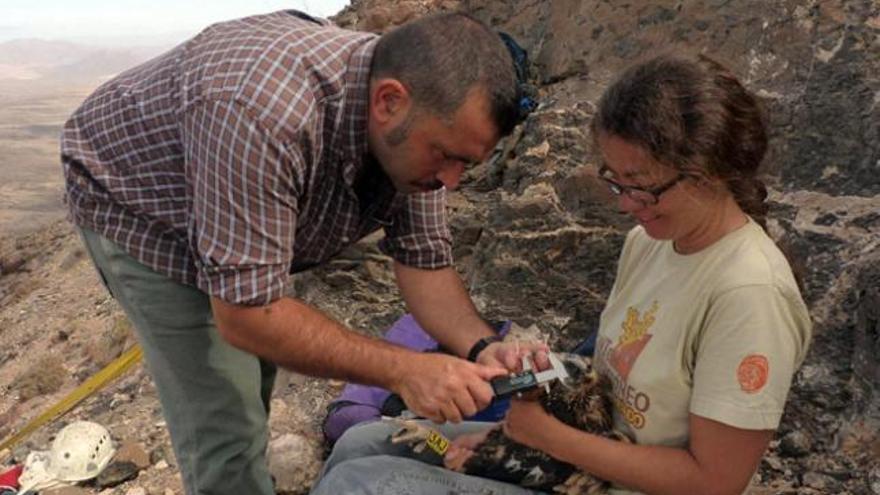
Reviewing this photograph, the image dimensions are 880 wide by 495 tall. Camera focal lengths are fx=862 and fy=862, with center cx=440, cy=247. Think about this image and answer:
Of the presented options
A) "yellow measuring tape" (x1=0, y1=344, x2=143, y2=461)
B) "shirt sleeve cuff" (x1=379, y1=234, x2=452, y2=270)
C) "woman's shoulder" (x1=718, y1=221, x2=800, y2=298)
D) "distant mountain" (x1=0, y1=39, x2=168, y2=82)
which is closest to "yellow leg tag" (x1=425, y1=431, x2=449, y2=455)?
"shirt sleeve cuff" (x1=379, y1=234, x2=452, y2=270)

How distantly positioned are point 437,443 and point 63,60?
185578 millimetres

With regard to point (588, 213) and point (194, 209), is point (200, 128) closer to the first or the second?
point (194, 209)

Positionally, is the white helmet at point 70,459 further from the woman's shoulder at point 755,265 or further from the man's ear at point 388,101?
the woman's shoulder at point 755,265

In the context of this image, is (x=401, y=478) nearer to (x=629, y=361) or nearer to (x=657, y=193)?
(x=629, y=361)

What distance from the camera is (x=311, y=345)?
7.44 feet

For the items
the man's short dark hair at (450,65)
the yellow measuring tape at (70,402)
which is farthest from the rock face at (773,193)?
the yellow measuring tape at (70,402)

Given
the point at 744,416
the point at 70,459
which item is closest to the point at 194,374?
the point at 744,416

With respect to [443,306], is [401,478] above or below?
below

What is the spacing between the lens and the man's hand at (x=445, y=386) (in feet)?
7.11

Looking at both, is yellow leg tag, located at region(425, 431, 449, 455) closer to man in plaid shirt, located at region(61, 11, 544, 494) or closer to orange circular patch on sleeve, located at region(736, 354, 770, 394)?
man in plaid shirt, located at region(61, 11, 544, 494)

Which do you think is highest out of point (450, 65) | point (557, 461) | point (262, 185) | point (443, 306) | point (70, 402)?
point (450, 65)

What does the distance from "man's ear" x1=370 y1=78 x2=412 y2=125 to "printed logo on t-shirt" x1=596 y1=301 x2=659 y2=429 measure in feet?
2.53

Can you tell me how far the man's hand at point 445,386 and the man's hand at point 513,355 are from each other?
80mm

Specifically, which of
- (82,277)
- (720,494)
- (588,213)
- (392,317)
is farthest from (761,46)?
(82,277)
